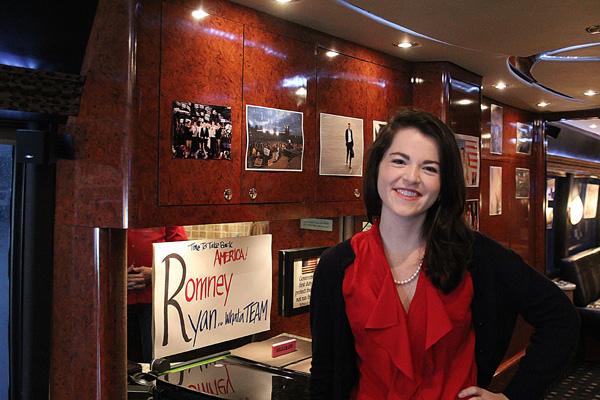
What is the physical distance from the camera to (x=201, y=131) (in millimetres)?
2244

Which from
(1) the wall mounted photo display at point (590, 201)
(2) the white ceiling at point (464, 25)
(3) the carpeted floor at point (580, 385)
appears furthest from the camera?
(1) the wall mounted photo display at point (590, 201)

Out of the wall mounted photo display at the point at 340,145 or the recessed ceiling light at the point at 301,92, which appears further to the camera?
the wall mounted photo display at the point at 340,145

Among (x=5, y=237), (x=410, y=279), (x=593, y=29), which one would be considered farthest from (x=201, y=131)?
(x=593, y=29)

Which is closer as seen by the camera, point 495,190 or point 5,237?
point 5,237

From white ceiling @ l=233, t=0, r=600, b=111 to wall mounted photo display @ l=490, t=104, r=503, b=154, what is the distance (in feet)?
4.00

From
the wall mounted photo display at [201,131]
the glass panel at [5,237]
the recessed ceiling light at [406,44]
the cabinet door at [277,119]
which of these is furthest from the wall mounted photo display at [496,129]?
the glass panel at [5,237]

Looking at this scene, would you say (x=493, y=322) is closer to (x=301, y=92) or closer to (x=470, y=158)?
(x=301, y=92)

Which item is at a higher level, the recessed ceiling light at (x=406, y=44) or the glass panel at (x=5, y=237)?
the recessed ceiling light at (x=406, y=44)

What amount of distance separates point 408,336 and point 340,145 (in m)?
1.57

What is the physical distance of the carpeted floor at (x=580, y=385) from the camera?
5016 mm

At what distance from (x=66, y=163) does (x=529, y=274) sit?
5.34 ft

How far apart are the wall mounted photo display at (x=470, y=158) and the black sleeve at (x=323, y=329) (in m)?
2.30

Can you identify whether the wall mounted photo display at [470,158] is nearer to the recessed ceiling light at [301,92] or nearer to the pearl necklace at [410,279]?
the recessed ceiling light at [301,92]

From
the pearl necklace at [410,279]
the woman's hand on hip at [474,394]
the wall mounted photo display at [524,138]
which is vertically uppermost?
the wall mounted photo display at [524,138]
